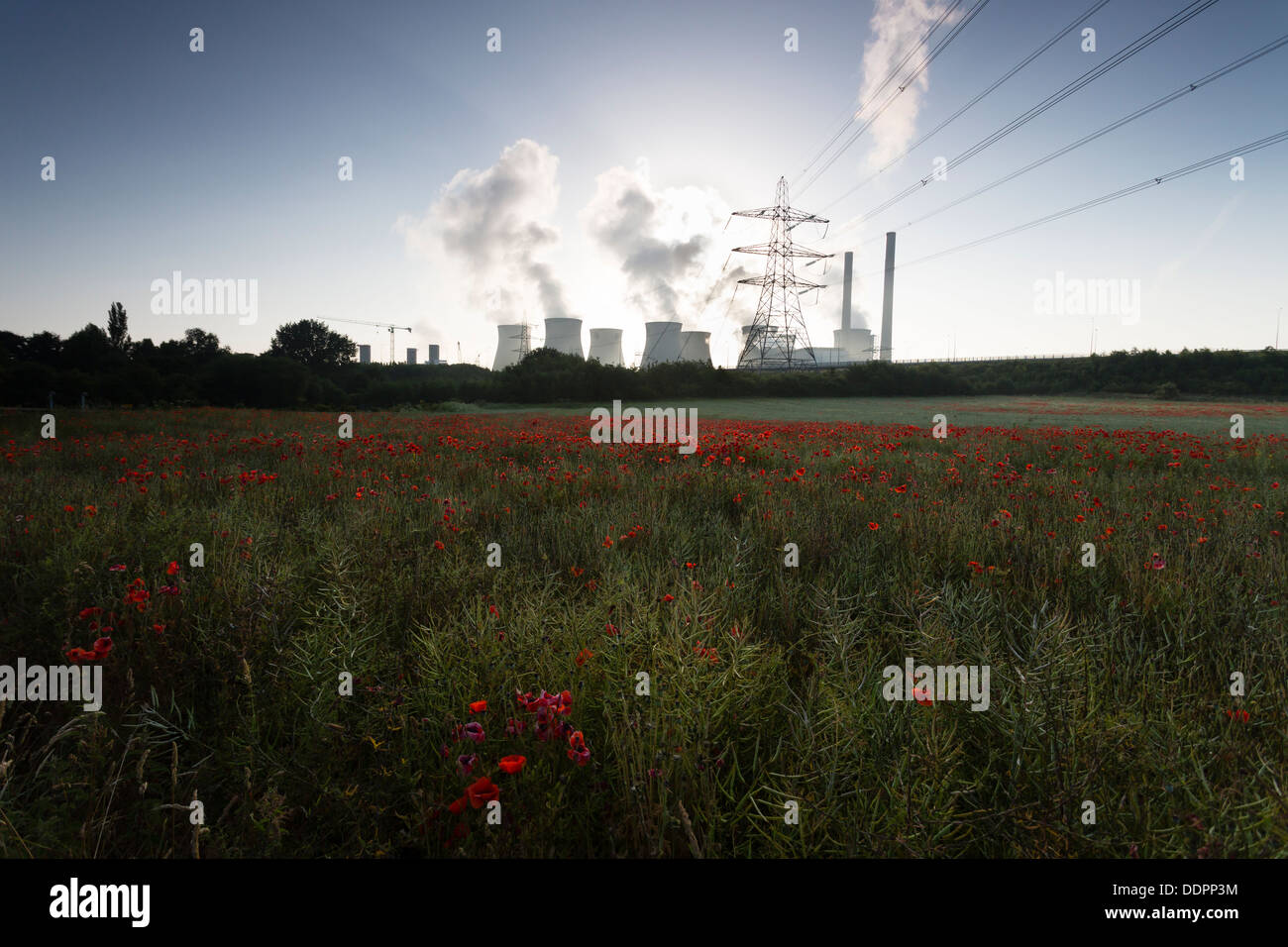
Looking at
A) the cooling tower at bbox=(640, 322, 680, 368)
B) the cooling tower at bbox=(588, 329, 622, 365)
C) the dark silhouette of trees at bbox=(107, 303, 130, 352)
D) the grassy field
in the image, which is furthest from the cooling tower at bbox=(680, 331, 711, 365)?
the dark silhouette of trees at bbox=(107, 303, 130, 352)

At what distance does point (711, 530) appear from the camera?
4.19 m

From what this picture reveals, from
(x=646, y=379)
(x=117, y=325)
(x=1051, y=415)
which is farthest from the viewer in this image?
(x=117, y=325)

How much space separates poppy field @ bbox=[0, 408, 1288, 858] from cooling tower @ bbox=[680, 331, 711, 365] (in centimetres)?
6266

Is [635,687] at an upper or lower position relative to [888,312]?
lower

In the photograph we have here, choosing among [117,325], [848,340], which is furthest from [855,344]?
[117,325]

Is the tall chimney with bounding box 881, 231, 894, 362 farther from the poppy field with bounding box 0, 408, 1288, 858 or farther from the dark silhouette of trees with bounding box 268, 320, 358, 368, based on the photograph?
the poppy field with bounding box 0, 408, 1288, 858

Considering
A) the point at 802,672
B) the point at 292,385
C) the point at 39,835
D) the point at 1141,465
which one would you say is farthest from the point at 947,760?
the point at 292,385

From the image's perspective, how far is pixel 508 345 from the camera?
72.7 metres

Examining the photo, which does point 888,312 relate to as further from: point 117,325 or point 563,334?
point 117,325

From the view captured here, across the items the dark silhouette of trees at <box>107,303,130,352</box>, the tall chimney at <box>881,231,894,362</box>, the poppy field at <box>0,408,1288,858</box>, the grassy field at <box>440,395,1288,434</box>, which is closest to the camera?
the poppy field at <box>0,408,1288,858</box>

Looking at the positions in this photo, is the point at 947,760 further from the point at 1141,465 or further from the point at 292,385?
the point at 292,385

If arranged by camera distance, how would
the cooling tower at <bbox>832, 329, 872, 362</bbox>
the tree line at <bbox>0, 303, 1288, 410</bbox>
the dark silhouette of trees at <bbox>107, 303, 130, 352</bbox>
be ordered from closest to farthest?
1. the tree line at <bbox>0, 303, 1288, 410</bbox>
2. the dark silhouette of trees at <bbox>107, 303, 130, 352</bbox>
3. the cooling tower at <bbox>832, 329, 872, 362</bbox>

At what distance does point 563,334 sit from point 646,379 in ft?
82.6

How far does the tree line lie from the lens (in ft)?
113
